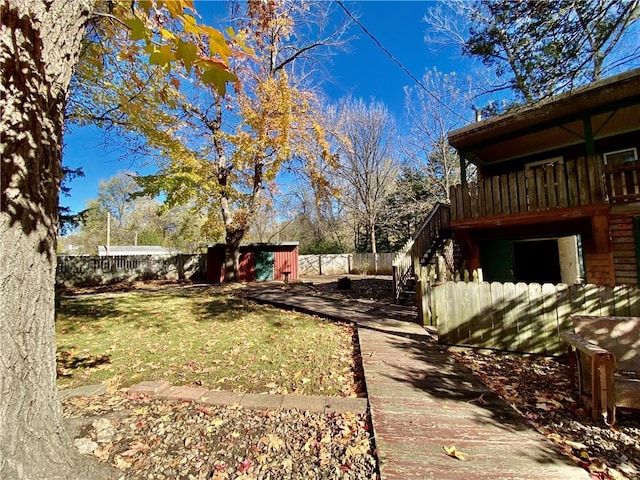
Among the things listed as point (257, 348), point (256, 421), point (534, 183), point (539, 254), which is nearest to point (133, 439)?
point (256, 421)

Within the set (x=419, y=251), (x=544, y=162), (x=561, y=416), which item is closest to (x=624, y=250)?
(x=544, y=162)

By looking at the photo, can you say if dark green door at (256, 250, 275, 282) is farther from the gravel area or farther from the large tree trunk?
the large tree trunk

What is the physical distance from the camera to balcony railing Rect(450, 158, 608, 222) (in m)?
6.20

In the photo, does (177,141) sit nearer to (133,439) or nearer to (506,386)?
(133,439)

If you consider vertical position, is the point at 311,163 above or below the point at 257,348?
above

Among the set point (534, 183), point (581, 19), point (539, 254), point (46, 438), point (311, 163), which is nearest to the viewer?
point (46, 438)

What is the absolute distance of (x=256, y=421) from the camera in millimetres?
2713

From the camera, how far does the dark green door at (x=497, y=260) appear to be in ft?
30.6

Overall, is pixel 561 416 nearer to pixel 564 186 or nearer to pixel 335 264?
pixel 564 186

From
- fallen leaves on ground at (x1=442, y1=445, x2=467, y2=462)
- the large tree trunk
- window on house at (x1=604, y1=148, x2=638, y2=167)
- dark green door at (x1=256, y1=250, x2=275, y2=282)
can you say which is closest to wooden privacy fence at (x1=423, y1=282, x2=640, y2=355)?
fallen leaves on ground at (x1=442, y1=445, x2=467, y2=462)

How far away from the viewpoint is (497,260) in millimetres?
9477

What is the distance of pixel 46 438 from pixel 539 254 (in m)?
12.9

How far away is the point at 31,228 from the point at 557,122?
976 centimetres

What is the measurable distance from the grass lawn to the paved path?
0.58 meters
